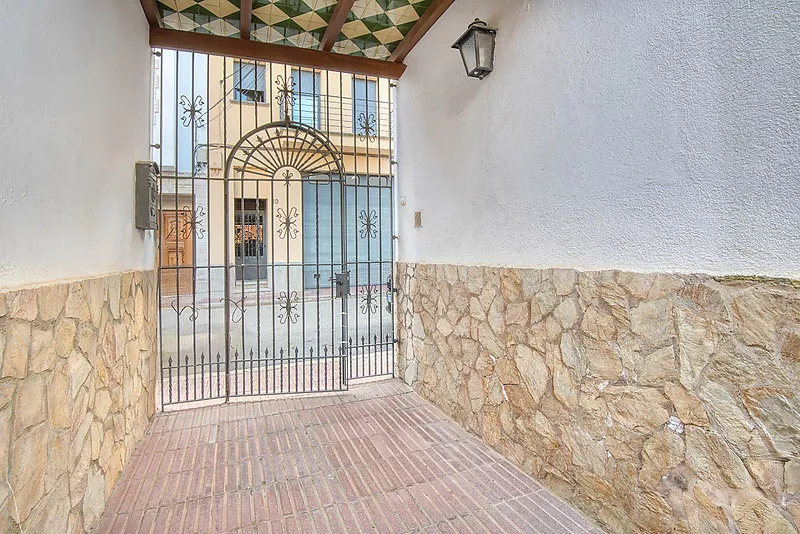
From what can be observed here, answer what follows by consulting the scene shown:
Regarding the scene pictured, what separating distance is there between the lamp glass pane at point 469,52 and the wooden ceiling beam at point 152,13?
7.08 ft

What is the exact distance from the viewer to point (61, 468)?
4.84 feet

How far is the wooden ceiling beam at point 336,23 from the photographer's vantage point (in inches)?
111

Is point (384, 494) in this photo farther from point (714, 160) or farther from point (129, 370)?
point (714, 160)

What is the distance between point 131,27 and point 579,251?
301cm

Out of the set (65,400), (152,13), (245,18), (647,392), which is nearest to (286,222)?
(245,18)

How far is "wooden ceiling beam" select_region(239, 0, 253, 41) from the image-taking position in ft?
9.16

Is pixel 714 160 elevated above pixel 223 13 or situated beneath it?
situated beneath

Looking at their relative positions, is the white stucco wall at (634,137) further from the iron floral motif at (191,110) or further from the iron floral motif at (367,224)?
the iron floral motif at (191,110)

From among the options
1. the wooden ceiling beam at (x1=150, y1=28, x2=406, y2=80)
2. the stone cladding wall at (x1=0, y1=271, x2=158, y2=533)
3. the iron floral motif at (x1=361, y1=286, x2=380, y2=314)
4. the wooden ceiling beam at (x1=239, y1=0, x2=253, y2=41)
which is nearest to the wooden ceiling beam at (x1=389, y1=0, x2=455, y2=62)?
the wooden ceiling beam at (x1=150, y1=28, x2=406, y2=80)

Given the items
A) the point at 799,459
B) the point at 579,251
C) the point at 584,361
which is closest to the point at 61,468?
the point at 584,361

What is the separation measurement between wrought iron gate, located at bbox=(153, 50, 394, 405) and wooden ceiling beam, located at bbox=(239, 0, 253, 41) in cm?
25

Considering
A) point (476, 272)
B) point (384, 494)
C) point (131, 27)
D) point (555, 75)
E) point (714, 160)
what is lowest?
point (384, 494)

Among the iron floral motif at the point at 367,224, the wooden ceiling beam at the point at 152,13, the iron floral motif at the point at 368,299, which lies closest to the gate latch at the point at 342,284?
the iron floral motif at the point at 368,299

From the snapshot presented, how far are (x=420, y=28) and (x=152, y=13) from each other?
6.51 ft
